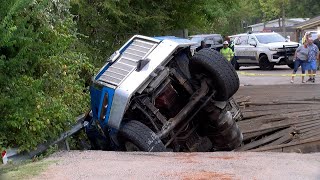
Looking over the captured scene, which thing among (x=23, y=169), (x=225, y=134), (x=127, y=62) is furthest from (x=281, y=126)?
(x=23, y=169)

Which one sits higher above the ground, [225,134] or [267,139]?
[225,134]

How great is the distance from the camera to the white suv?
1091 inches

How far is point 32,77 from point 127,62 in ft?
4.86

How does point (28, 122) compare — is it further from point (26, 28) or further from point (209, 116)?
point (209, 116)

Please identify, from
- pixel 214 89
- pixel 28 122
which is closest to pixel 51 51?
pixel 28 122

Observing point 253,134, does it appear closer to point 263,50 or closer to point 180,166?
point 180,166

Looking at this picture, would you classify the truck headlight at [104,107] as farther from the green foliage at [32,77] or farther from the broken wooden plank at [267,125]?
the broken wooden plank at [267,125]

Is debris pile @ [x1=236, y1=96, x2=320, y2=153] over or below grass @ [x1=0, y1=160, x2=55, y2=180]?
below

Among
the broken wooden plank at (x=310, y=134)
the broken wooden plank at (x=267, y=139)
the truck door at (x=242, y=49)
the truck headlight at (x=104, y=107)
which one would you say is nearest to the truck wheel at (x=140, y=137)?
the truck headlight at (x=104, y=107)

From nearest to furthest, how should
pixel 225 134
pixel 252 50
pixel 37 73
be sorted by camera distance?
pixel 37 73
pixel 225 134
pixel 252 50

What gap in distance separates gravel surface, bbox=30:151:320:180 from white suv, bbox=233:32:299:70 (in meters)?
20.5

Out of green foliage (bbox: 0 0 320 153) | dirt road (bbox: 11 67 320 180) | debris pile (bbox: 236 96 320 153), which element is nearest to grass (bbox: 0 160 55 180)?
dirt road (bbox: 11 67 320 180)

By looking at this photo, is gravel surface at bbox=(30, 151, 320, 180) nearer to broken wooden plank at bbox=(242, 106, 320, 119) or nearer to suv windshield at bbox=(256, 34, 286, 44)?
broken wooden plank at bbox=(242, 106, 320, 119)

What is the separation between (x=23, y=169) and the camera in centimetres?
698
